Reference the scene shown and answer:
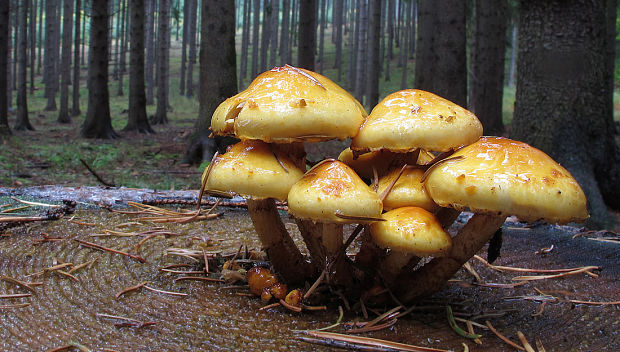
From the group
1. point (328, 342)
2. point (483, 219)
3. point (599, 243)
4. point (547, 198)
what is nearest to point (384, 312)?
point (328, 342)


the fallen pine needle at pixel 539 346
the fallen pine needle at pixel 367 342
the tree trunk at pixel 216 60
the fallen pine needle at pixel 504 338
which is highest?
Answer: the tree trunk at pixel 216 60

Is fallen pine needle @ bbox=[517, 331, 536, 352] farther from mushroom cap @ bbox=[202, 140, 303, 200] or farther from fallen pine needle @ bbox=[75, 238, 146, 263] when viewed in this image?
fallen pine needle @ bbox=[75, 238, 146, 263]

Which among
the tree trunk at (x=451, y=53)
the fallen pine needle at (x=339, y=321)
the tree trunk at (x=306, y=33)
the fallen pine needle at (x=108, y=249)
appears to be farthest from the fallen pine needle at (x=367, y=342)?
the tree trunk at (x=306, y=33)

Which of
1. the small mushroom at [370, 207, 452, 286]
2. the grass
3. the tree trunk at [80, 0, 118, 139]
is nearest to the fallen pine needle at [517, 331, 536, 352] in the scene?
the small mushroom at [370, 207, 452, 286]

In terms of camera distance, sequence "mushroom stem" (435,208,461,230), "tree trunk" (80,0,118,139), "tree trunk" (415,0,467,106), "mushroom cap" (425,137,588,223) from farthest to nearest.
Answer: "tree trunk" (80,0,118,139) → "tree trunk" (415,0,467,106) → "mushroom stem" (435,208,461,230) → "mushroom cap" (425,137,588,223)

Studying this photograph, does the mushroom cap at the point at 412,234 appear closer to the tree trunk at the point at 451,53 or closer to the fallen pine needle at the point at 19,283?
the fallen pine needle at the point at 19,283

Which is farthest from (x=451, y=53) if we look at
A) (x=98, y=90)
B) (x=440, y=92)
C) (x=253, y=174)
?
(x=98, y=90)
